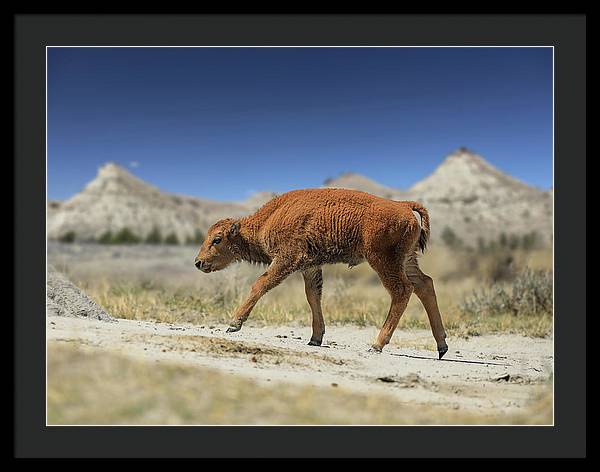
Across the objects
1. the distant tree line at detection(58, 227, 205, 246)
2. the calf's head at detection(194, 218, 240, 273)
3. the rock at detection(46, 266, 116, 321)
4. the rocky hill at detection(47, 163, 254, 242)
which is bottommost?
the rock at detection(46, 266, 116, 321)

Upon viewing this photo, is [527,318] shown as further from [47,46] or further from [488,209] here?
[488,209]

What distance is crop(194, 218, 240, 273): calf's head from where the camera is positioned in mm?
9094

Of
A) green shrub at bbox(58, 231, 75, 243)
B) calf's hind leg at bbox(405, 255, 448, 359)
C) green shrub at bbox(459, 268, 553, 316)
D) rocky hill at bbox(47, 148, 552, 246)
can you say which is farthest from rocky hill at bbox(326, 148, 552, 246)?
calf's hind leg at bbox(405, 255, 448, 359)

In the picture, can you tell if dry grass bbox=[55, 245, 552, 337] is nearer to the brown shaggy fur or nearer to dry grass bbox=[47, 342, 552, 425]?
the brown shaggy fur

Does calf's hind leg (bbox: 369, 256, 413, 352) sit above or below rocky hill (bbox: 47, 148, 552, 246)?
below

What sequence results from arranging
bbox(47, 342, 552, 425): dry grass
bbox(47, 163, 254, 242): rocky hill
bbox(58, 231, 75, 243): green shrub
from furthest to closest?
bbox(47, 163, 254, 242): rocky hill, bbox(58, 231, 75, 243): green shrub, bbox(47, 342, 552, 425): dry grass

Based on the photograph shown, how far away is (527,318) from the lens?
13781mm

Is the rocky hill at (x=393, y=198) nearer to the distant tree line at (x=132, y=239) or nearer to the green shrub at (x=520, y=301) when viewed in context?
the distant tree line at (x=132, y=239)

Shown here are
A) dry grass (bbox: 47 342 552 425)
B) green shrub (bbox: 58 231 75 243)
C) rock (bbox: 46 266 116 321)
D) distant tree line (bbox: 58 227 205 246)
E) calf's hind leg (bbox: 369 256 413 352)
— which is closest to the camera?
dry grass (bbox: 47 342 552 425)

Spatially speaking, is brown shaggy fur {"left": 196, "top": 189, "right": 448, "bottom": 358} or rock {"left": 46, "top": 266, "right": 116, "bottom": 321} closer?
brown shaggy fur {"left": 196, "top": 189, "right": 448, "bottom": 358}

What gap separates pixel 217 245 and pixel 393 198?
143 feet

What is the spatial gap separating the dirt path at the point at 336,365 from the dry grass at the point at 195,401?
0.77 feet

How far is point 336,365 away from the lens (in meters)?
7.45

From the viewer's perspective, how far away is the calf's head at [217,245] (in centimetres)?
909
